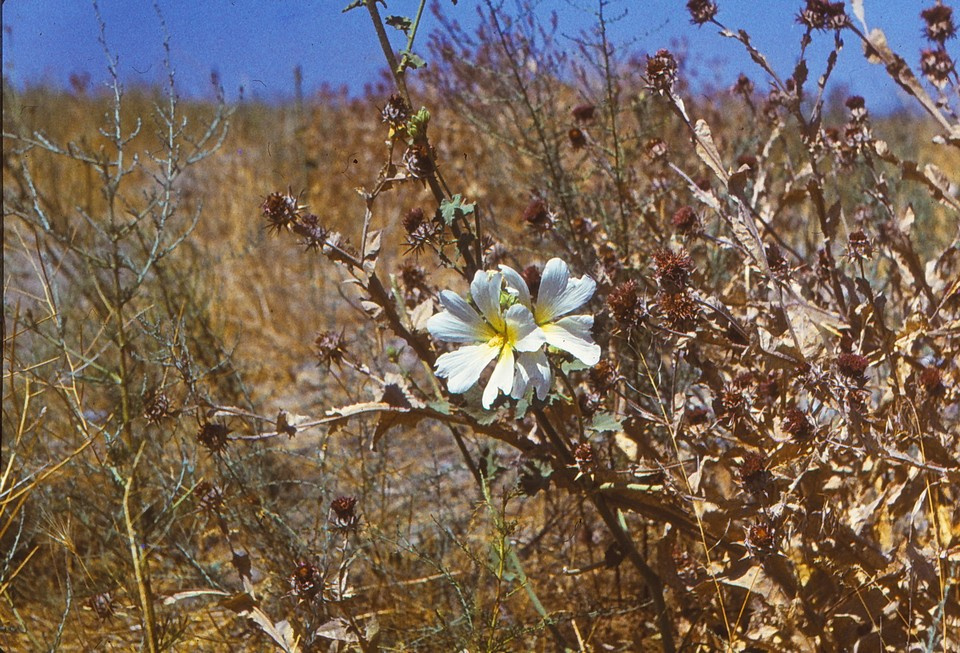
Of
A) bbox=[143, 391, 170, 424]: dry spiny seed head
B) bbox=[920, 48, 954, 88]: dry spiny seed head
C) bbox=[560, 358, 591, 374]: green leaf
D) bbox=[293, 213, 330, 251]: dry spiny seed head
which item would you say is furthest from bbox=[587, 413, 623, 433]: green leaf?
bbox=[920, 48, 954, 88]: dry spiny seed head

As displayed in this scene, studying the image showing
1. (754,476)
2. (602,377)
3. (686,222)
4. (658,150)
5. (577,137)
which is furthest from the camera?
(577,137)

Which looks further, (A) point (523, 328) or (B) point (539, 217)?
(B) point (539, 217)

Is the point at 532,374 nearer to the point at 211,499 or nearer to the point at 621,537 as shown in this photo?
the point at 621,537

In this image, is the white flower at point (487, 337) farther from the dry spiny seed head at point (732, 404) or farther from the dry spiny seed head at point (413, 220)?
the dry spiny seed head at point (732, 404)

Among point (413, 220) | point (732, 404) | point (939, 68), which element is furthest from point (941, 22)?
point (413, 220)

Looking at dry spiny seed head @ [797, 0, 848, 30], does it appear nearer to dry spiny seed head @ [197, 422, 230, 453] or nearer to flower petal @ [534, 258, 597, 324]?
Answer: flower petal @ [534, 258, 597, 324]

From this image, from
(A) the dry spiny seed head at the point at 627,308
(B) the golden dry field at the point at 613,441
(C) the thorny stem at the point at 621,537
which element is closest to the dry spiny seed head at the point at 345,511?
(B) the golden dry field at the point at 613,441

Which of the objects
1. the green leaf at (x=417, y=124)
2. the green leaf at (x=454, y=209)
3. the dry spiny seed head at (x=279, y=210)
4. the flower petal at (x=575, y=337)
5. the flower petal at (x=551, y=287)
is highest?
the green leaf at (x=417, y=124)
